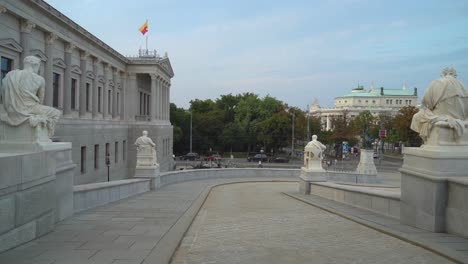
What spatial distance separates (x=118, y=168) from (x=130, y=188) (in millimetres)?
31996

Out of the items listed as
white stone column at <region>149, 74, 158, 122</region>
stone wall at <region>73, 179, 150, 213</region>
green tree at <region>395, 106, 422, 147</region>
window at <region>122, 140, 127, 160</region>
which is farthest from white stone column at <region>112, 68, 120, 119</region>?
green tree at <region>395, 106, 422, 147</region>

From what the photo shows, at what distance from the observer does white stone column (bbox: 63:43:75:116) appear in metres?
33.0

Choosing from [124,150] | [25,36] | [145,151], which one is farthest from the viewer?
[124,150]

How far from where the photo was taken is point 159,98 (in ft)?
188

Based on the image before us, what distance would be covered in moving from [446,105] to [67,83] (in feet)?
102

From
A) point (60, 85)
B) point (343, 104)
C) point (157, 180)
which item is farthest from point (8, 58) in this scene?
point (343, 104)

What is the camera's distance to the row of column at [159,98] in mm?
52688

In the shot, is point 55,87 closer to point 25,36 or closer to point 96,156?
point 25,36

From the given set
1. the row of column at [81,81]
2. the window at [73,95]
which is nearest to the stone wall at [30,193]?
the row of column at [81,81]

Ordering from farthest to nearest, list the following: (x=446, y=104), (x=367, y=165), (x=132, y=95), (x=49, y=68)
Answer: (x=132, y=95)
(x=367, y=165)
(x=49, y=68)
(x=446, y=104)

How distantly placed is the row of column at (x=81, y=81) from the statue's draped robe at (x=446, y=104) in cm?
2467

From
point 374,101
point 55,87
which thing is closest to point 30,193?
point 55,87

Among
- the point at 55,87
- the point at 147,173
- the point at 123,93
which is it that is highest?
the point at 123,93

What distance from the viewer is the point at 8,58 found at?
24.5 metres
